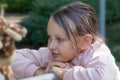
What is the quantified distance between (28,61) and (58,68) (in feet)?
0.68

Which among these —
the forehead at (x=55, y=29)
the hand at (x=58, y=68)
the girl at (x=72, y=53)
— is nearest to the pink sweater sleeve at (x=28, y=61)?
the girl at (x=72, y=53)

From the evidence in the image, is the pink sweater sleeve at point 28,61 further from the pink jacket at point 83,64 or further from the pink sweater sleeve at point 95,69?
the pink sweater sleeve at point 95,69

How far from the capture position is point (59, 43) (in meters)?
2.00

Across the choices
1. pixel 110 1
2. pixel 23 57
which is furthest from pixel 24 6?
pixel 23 57

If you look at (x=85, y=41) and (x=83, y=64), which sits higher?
(x=85, y=41)

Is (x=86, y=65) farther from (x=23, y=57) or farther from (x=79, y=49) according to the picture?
(x=23, y=57)

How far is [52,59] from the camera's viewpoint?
2152mm

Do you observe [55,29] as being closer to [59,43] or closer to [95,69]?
[59,43]

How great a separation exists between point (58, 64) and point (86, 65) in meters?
0.14

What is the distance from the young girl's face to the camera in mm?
1994

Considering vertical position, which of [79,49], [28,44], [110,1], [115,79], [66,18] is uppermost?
[66,18]

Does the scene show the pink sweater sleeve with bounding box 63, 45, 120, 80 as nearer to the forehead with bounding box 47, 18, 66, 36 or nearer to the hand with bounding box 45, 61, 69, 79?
the hand with bounding box 45, 61, 69, 79

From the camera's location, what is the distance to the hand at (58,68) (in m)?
1.96

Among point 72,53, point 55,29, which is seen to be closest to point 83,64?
point 72,53
